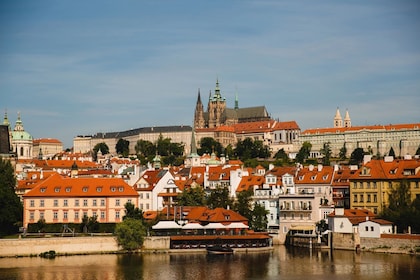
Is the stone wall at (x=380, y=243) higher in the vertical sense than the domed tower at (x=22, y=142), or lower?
lower

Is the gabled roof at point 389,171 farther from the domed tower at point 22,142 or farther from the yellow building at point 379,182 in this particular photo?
the domed tower at point 22,142

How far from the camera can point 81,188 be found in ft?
231

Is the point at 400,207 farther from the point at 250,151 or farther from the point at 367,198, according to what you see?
the point at 250,151

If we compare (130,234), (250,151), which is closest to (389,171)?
(130,234)

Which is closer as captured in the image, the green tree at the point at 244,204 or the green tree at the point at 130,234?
the green tree at the point at 130,234

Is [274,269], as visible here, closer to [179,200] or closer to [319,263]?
[319,263]

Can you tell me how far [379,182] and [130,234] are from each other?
77.1 feet

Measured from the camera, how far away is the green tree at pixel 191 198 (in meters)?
74.8

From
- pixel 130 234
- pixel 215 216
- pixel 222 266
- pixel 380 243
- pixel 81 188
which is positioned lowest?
pixel 222 266

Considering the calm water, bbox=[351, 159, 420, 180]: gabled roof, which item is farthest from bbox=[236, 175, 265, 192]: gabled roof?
the calm water

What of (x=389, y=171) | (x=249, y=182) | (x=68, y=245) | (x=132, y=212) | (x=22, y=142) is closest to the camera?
(x=68, y=245)

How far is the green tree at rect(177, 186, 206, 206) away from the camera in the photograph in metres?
74.8

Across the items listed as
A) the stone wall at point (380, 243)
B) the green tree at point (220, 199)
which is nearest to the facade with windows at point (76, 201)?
the green tree at point (220, 199)

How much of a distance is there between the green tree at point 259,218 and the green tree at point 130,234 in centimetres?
1126
